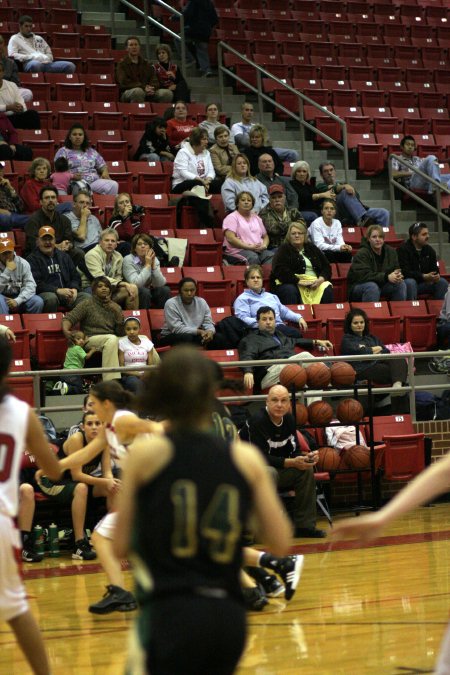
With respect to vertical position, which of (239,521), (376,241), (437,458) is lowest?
(437,458)

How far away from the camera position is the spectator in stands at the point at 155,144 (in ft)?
47.0

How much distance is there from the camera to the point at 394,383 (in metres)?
11.1

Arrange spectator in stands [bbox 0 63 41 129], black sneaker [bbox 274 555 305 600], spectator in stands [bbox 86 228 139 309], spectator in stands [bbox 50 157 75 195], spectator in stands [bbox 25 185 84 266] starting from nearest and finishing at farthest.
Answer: black sneaker [bbox 274 555 305 600] < spectator in stands [bbox 86 228 139 309] < spectator in stands [bbox 25 185 84 266] < spectator in stands [bbox 50 157 75 195] < spectator in stands [bbox 0 63 41 129]

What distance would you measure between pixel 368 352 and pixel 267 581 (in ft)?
15.4

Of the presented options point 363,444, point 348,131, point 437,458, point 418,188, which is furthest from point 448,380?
point 348,131

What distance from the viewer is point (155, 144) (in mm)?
14414

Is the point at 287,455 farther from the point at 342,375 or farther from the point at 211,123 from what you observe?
the point at 211,123

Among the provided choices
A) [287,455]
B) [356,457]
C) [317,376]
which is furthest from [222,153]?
[287,455]

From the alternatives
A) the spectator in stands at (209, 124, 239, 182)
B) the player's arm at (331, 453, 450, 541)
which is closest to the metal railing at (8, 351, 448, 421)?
the spectator in stands at (209, 124, 239, 182)

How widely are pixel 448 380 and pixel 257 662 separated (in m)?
6.94

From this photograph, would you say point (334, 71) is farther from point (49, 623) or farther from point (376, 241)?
Result: point (49, 623)

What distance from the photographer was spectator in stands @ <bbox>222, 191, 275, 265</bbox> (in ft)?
41.9

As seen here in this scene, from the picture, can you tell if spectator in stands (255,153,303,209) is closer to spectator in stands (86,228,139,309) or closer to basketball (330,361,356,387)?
spectator in stands (86,228,139,309)

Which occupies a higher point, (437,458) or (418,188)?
(418,188)
